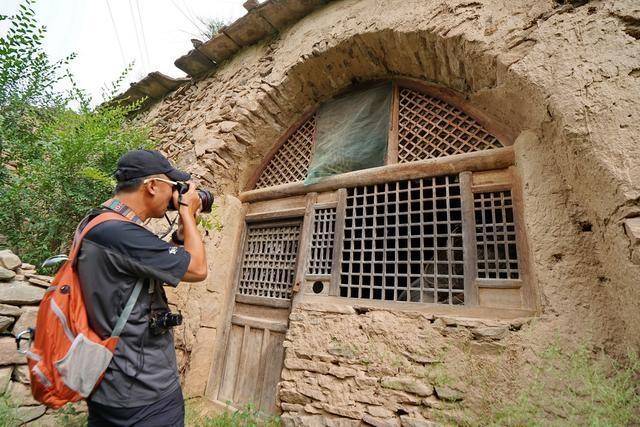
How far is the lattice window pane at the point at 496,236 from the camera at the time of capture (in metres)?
2.04

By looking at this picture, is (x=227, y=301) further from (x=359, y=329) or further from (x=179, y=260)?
(x=179, y=260)

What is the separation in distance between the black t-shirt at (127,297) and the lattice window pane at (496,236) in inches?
74.2

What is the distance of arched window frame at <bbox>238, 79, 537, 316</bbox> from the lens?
6.42 feet

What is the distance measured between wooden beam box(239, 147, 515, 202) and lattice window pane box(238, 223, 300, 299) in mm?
393

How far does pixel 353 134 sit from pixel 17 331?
9.96 ft

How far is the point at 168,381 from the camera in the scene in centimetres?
119

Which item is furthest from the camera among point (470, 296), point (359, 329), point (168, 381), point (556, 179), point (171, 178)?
point (359, 329)

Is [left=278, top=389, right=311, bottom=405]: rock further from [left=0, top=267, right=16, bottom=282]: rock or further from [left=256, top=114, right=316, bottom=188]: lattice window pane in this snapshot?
[left=0, top=267, right=16, bottom=282]: rock

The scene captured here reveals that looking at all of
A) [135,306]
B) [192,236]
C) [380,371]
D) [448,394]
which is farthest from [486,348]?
[135,306]

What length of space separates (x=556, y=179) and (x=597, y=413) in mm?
1215

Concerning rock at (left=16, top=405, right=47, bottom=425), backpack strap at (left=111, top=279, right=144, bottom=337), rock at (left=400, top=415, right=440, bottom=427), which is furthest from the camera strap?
rock at (left=16, top=405, right=47, bottom=425)

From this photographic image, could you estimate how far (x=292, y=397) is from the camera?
7.25ft

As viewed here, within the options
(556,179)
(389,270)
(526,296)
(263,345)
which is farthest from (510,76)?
(263,345)

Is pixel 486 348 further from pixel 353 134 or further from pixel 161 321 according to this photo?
pixel 353 134
